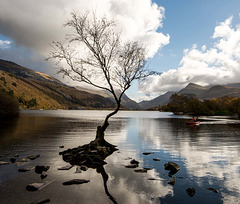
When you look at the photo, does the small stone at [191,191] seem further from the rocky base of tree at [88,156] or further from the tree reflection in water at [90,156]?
the rocky base of tree at [88,156]

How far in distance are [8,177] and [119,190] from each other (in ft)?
32.4

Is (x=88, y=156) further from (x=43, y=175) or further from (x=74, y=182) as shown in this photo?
(x=74, y=182)

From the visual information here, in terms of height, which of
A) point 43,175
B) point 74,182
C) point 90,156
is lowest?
point 43,175

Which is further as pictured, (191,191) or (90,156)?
(90,156)

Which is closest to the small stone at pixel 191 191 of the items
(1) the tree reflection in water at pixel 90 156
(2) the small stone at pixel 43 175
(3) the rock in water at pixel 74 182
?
(1) the tree reflection in water at pixel 90 156

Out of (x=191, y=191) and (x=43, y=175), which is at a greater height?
(x=191, y=191)

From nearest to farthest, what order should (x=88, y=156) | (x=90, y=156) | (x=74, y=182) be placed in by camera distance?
(x=74, y=182) < (x=88, y=156) < (x=90, y=156)

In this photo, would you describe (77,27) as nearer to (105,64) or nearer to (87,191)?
(105,64)

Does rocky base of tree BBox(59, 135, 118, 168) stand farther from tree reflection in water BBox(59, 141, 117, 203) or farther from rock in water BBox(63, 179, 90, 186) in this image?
rock in water BBox(63, 179, 90, 186)

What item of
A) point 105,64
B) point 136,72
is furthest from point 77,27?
point 136,72

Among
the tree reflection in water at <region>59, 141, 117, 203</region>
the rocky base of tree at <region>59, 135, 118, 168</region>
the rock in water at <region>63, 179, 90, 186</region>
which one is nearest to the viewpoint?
the rock in water at <region>63, 179, 90, 186</region>

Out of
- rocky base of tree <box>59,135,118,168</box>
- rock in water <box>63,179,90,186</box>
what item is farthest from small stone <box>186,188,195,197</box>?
rocky base of tree <box>59,135,118,168</box>

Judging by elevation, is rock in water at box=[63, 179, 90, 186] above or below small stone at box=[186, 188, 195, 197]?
below

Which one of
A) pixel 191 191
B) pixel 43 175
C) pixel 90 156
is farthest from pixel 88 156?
pixel 191 191
